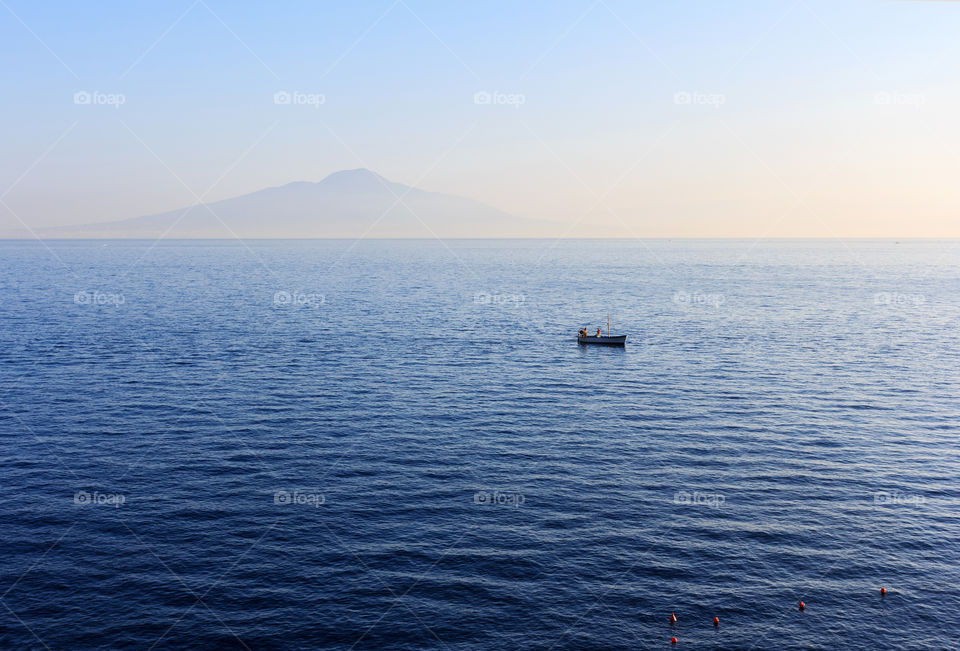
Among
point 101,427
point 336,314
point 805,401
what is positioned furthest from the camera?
point 336,314

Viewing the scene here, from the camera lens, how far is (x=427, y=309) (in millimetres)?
195250

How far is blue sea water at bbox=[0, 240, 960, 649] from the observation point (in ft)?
156

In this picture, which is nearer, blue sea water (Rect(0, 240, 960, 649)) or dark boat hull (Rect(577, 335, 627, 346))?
blue sea water (Rect(0, 240, 960, 649))

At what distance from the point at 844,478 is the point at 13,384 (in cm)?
10610

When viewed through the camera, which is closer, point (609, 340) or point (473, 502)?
point (473, 502)

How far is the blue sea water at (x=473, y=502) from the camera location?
156 feet

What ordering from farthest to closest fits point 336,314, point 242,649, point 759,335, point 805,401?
point 336,314
point 759,335
point 805,401
point 242,649

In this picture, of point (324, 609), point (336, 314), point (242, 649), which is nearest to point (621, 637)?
point (324, 609)

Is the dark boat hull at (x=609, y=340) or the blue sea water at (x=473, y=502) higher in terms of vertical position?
the dark boat hull at (x=609, y=340)

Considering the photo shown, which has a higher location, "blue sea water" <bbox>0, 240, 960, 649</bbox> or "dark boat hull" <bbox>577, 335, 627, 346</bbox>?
"dark boat hull" <bbox>577, 335, 627, 346</bbox>

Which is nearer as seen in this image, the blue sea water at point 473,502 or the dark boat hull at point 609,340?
the blue sea water at point 473,502

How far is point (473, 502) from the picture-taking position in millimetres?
63656

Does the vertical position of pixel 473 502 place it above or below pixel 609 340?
below

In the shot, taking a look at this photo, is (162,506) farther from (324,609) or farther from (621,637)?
(621,637)
